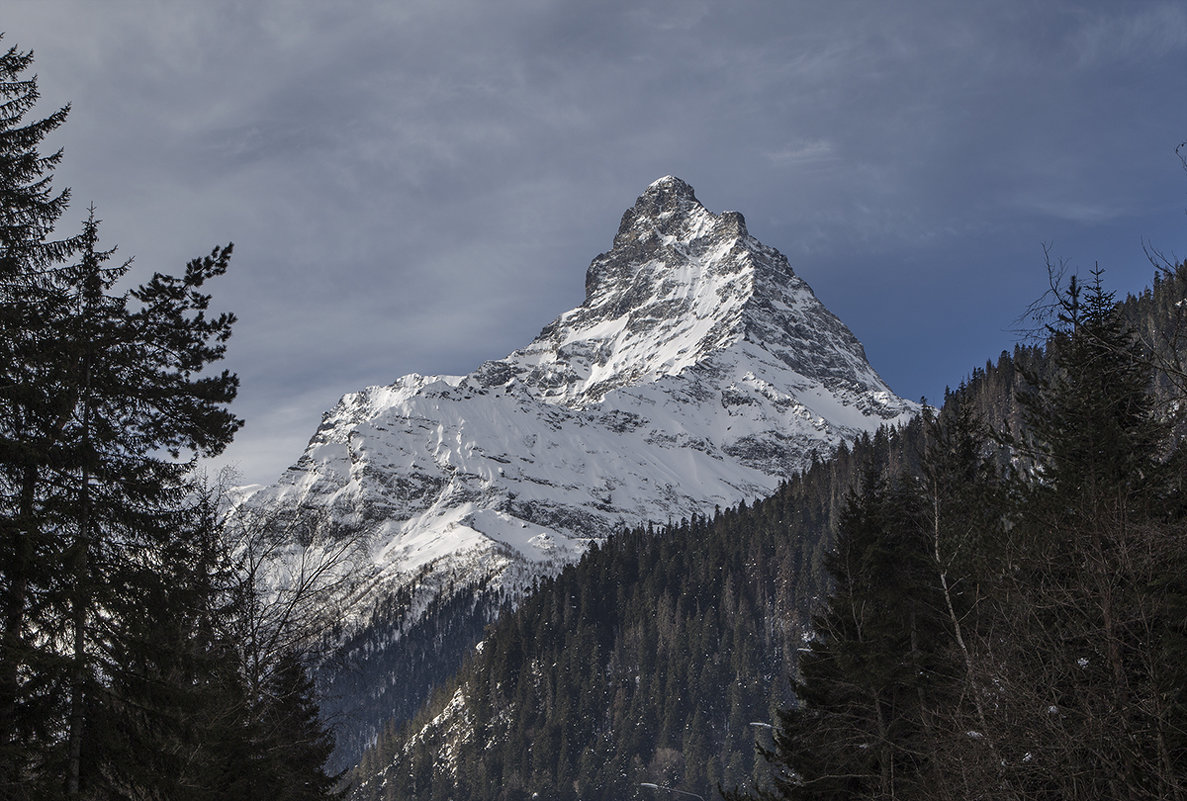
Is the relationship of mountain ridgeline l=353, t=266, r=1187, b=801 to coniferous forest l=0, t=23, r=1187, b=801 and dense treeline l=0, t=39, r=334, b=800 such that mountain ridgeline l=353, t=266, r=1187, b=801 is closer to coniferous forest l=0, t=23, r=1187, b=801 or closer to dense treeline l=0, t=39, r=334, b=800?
coniferous forest l=0, t=23, r=1187, b=801

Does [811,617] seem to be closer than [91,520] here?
No

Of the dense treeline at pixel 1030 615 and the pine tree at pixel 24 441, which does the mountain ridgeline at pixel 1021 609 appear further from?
the pine tree at pixel 24 441

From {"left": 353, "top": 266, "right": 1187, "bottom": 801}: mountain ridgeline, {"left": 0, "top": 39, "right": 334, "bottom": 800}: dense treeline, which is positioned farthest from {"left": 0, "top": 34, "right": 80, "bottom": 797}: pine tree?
{"left": 353, "top": 266, "right": 1187, "bottom": 801}: mountain ridgeline

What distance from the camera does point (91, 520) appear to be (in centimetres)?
1380

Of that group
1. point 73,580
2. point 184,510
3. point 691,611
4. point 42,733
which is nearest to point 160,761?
point 42,733

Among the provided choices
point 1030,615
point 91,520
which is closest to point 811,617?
point 1030,615

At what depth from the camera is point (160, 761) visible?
13070 millimetres

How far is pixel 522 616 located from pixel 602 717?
25493 mm

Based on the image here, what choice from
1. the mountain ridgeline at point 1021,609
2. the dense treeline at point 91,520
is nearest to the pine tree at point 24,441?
the dense treeline at point 91,520

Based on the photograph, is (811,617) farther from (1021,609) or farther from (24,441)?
(24,441)

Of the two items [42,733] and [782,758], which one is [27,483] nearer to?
[42,733]

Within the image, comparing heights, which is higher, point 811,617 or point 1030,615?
point 811,617

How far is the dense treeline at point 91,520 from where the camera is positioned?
12.1 metres

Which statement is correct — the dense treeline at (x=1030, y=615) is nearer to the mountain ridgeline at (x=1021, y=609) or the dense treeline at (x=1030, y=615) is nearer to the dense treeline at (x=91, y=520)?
the mountain ridgeline at (x=1021, y=609)
